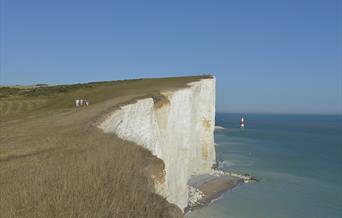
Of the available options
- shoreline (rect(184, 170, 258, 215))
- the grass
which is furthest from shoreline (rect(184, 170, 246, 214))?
the grass

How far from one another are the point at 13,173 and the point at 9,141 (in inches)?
189

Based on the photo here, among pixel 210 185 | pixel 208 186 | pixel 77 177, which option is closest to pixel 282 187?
pixel 210 185

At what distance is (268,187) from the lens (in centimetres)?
3584

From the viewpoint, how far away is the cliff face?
1798 centimetres

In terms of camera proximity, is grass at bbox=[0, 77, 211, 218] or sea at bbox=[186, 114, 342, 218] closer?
grass at bbox=[0, 77, 211, 218]

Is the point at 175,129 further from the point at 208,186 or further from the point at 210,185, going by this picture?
the point at 210,185

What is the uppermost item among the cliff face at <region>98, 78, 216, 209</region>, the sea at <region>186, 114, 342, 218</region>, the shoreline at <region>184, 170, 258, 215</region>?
the cliff face at <region>98, 78, 216, 209</region>

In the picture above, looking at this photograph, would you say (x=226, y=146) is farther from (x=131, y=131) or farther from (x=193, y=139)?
(x=131, y=131)

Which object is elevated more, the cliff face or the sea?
the cliff face

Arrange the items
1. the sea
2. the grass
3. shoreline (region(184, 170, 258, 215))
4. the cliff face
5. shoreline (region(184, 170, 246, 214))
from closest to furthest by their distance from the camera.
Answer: the grass, the cliff face, the sea, shoreline (region(184, 170, 246, 214)), shoreline (region(184, 170, 258, 215))

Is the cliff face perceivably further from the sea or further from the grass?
the sea

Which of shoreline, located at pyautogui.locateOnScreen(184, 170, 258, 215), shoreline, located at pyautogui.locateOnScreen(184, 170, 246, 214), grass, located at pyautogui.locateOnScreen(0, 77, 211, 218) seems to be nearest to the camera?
grass, located at pyautogui.locateOnScreen(0, 77, 211, 218)

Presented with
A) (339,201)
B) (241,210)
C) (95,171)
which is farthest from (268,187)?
(95,171)

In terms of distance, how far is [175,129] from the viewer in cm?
2852
